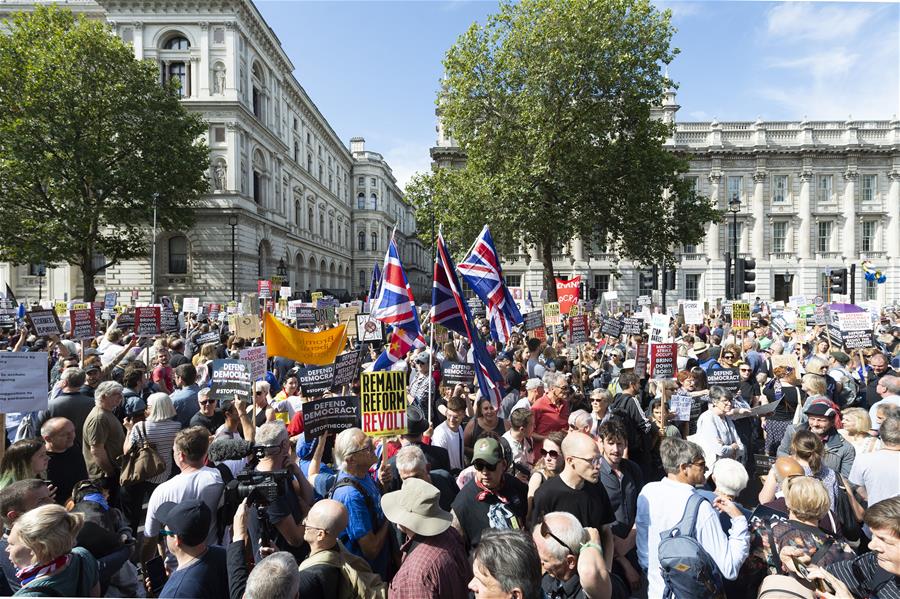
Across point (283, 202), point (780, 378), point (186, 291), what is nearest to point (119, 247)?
point (186, 291)

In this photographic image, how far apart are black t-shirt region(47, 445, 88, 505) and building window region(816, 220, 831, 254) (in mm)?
53328

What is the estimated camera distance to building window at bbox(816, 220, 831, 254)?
44750 mm

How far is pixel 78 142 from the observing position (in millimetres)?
27703

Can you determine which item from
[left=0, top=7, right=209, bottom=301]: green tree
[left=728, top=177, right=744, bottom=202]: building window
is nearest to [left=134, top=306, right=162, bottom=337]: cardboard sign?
[left=0, top=7, right=209, bottom=301]: green tree

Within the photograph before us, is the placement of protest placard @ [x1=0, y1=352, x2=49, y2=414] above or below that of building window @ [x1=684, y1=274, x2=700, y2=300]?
below

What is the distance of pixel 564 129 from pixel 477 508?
2285cm

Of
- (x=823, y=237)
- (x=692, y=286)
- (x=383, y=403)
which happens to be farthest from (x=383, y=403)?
(x=823, y=237)

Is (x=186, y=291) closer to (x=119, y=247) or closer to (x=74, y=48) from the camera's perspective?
Result: (x=119, y=247)

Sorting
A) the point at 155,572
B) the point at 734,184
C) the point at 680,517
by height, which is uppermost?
the point at 734,184

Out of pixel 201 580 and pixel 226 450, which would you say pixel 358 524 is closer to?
pixel 201 580

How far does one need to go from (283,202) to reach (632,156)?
106 ft

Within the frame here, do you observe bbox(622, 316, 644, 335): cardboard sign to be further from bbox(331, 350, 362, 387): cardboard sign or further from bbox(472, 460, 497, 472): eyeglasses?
bbox(472, 460, 497, 472): eyeglasses

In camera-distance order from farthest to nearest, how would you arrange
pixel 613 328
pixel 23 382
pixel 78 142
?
pixel 78 142
pixel 613 328
pixel 23 382

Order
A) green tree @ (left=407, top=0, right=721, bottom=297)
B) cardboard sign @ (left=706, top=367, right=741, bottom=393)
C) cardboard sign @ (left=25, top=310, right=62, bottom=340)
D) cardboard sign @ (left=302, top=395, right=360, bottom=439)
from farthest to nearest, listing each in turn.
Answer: green tree @ (left=407, top=0, right=721, bottom=297), cardboard sign @ (left=25, top=310, right=62, bottom=340), cardboard sign @ (left=706, top=367, right=741, bottom=393), cardboard sign @ (left=302, top=395, right=360, bottom=439)
